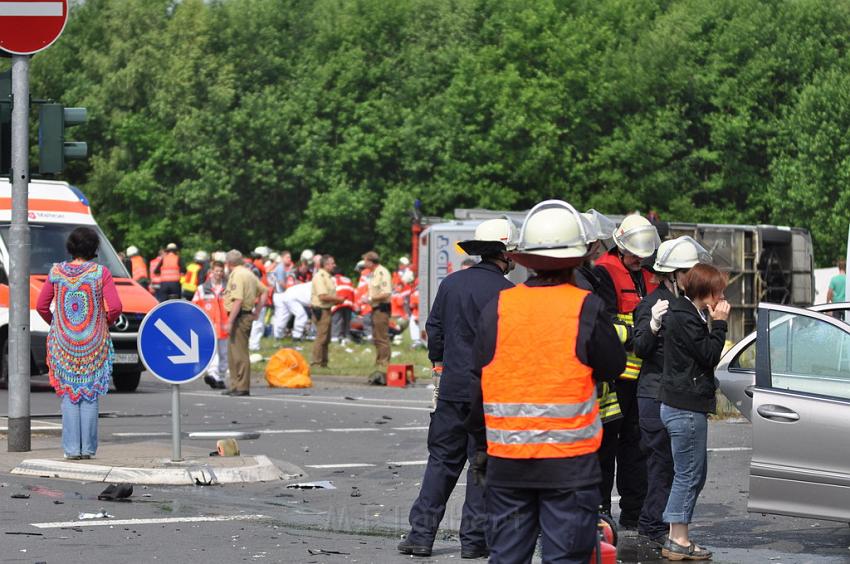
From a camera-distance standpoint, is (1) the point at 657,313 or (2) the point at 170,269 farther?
(2) the point at 170,269

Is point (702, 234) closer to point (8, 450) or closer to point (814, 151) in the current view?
point (8, 450)

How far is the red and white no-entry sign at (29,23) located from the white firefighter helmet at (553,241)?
7.78 metres

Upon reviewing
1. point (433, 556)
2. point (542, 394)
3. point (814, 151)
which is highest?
point (814, 151)

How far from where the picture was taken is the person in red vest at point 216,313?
21.6 meters

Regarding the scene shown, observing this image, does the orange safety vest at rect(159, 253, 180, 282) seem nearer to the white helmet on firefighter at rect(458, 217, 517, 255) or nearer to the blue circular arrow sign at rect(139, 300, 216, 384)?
the blue circular arrow sign at rect(139, 300, 216, 384)

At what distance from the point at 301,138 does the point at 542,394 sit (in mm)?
62945

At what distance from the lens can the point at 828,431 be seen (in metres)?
8.47

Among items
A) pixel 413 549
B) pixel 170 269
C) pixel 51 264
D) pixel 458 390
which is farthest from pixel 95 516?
pixel 170 269

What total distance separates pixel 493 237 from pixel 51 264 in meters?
13.0

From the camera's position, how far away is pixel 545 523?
5504mm

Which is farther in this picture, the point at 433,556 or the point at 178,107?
the point at 178,107

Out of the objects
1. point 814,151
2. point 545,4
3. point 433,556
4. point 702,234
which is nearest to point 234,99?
point 545,4

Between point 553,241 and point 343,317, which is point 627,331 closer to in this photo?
point 553,241

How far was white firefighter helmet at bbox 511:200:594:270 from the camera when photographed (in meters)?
5.63
